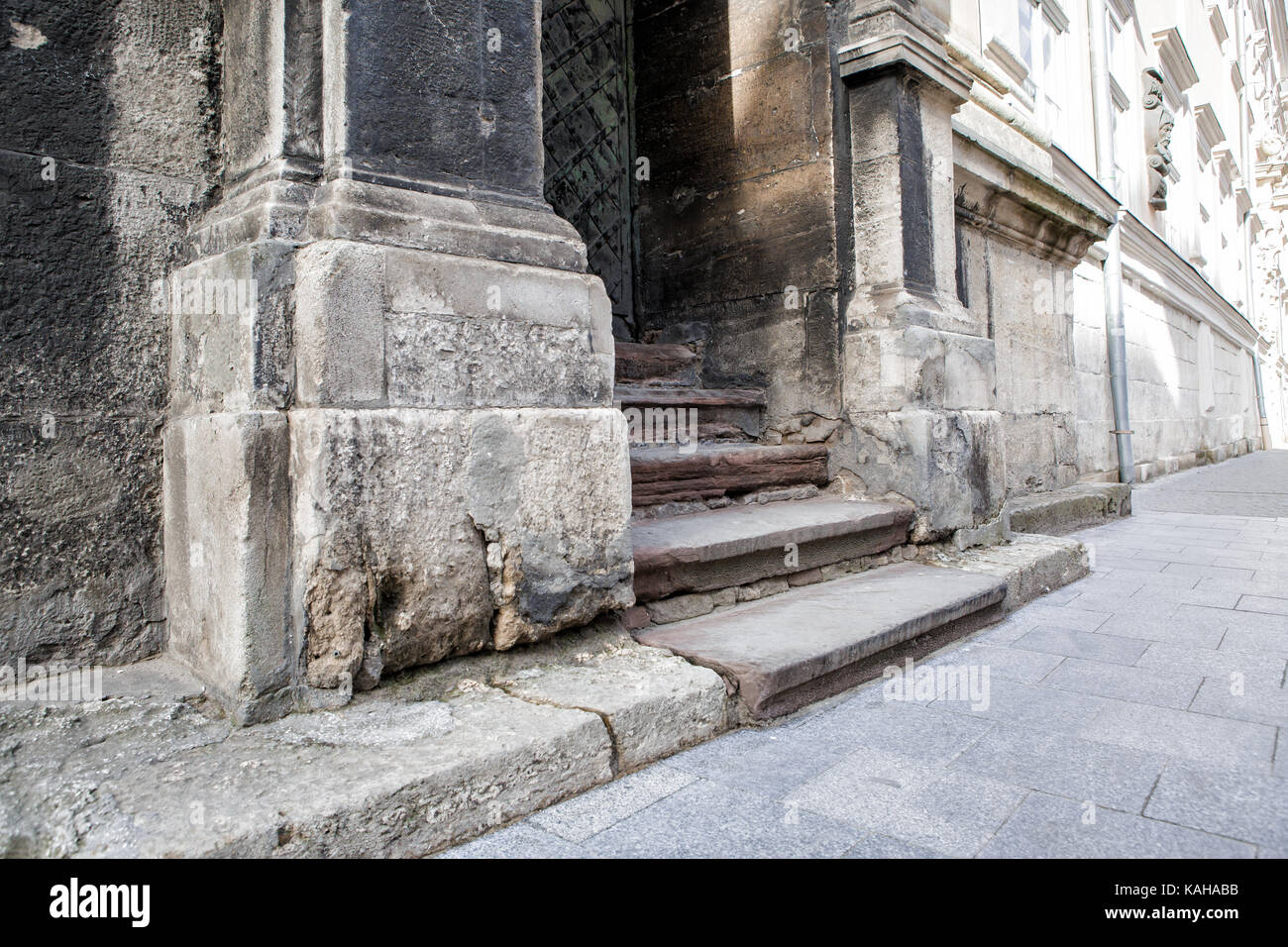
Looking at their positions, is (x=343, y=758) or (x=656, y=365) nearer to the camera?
(x=343, y=758)

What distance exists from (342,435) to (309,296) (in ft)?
1.10

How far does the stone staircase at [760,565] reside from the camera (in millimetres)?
2523

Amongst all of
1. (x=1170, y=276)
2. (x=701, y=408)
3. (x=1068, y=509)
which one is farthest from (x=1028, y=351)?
(x=1170, y=276)

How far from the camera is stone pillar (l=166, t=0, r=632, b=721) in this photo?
1903 mm

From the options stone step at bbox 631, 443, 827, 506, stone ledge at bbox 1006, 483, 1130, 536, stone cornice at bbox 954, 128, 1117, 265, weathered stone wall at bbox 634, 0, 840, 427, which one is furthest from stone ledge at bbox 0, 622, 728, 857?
stone cornice at bbox 954, 128, 1117, 265

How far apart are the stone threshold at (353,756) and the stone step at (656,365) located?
207cm

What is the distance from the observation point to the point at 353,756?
1717 millimetres

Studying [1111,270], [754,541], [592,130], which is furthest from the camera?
[1111,270]

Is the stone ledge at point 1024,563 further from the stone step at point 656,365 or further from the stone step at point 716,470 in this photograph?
the stone step at point 656,365

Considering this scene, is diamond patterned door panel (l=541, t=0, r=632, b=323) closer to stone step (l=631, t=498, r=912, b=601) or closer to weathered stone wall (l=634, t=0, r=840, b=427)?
weathered stone wall (l=634, t=0, r=840, b=427)

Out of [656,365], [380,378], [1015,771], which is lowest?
[1015,771]

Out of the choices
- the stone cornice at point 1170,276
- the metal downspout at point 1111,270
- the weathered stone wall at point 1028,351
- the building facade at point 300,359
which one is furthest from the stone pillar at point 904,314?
the stone cornice at point 1170,276

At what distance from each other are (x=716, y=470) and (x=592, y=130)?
227 cm

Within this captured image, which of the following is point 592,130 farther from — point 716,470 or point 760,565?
point 760,565
